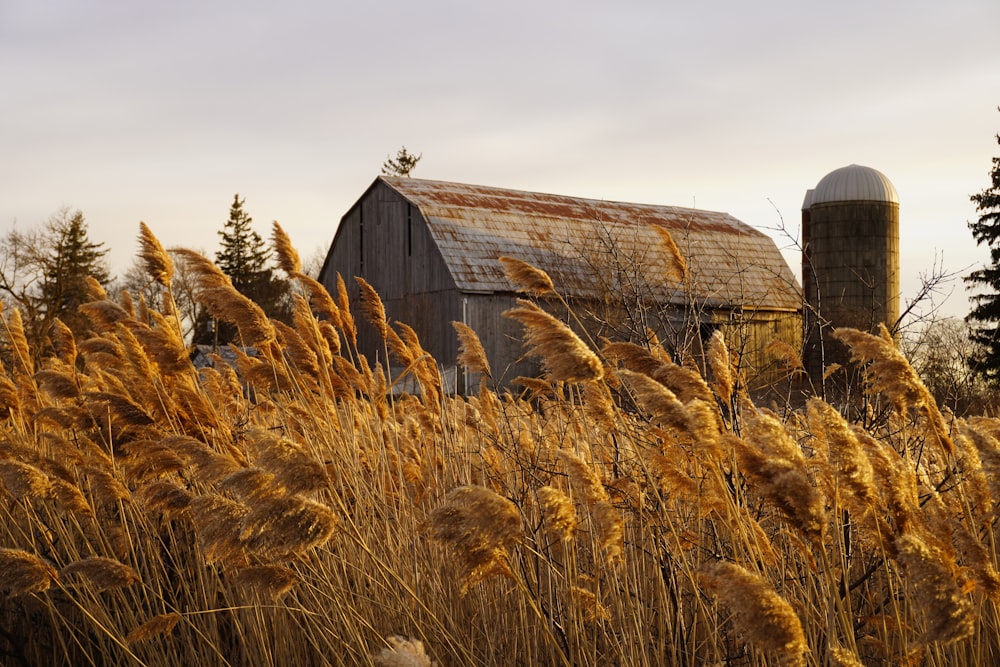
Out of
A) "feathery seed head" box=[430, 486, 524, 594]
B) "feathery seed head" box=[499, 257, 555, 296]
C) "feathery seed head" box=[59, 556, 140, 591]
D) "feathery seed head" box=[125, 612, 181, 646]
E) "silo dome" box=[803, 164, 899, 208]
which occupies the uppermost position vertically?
"silo dome" box=[803, 164, 899, 208]

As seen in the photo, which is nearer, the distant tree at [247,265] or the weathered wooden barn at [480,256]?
the weathered wooden barn at [480,256]

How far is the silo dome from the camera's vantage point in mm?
27891

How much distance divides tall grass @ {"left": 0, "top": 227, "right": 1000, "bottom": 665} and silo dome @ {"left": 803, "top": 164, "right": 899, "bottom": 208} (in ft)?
77.5

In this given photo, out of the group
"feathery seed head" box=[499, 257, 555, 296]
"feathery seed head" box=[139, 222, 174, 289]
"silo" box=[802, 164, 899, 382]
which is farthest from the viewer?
"silo" box=[802, 164, 899, 382]

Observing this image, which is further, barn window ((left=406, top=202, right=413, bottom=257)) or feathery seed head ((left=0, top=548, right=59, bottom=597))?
barn window ((left=406, top=202, right=413, bottom=257))

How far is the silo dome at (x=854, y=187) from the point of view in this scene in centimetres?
2789

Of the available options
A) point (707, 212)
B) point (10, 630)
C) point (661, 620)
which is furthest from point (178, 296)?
point (661, 620)

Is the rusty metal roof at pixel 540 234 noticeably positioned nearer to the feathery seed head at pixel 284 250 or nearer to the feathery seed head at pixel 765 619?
the feathery seed head at pixel 284 250

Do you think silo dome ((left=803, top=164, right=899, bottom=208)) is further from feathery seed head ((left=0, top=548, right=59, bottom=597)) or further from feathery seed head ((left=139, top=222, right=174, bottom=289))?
feathery seed head ((left=0, top=548, right=59, bottom=597))

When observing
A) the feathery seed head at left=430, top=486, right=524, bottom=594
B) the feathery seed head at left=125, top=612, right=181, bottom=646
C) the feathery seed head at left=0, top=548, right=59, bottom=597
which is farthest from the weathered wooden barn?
the feathery seed head at left=430, top=486, right=524, bottom=594

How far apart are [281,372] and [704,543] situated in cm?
212

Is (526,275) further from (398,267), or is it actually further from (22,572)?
(398,267)

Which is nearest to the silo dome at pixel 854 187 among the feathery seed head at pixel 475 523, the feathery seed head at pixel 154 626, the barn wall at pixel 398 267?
the barn wall at pixel 398 267

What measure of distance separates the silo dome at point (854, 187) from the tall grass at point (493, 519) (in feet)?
77.5
